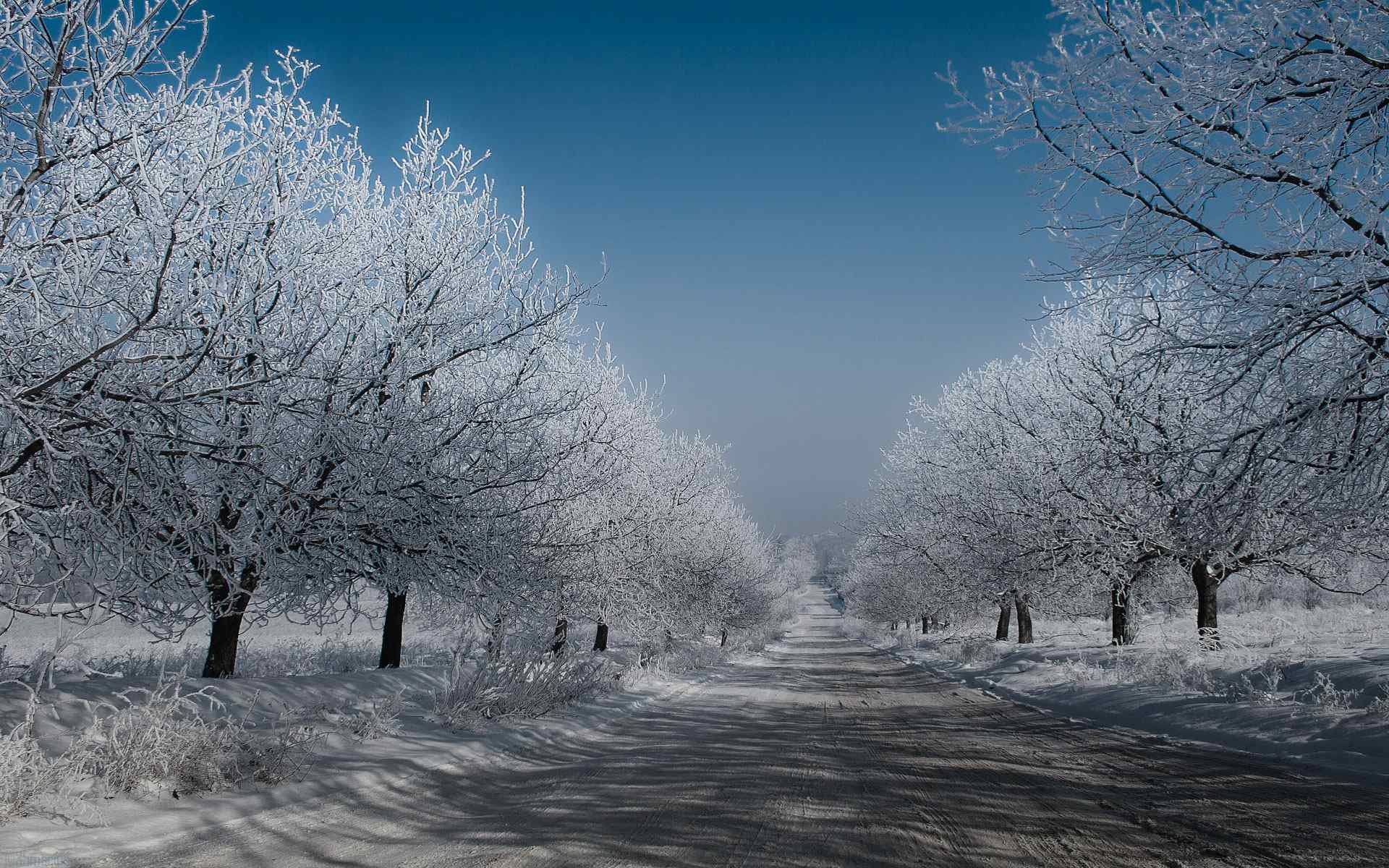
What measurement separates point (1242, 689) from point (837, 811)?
8.34 metres

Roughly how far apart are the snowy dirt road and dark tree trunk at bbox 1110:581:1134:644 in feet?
35.8

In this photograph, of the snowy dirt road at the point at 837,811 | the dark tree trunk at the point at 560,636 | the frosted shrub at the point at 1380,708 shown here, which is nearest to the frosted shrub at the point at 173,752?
the snowy dirt road at the point at 837,811

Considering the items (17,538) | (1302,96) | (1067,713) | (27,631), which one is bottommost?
(27,631)

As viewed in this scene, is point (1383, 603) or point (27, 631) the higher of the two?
point (1383, 603)

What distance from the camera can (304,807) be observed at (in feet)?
16.9

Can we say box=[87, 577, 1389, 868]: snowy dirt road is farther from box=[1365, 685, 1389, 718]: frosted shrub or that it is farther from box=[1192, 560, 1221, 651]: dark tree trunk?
box=[1192, 560, 1221, 651]: dark tree trunk

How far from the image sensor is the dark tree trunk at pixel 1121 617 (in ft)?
60.2

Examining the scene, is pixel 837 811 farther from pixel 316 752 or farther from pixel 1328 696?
pixel 1328 696

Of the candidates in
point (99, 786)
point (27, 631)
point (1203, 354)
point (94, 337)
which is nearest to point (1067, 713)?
point (1203, 354)

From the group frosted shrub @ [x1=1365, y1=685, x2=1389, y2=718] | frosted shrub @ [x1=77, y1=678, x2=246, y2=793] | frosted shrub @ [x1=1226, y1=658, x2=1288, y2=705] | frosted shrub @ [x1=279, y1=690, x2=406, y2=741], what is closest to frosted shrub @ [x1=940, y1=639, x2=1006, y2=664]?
frosted shrub @ [x1=1226, y1=658, x2=1288, y2=705]

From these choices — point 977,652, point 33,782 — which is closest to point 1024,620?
point 977,652

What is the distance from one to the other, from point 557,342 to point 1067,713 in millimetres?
9462

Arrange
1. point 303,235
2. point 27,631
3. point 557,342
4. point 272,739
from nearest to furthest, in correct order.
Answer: point 272,739 < point 303,235 < point 557,342 < point 27,631

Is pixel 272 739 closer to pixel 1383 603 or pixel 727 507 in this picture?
pixel 727 507
